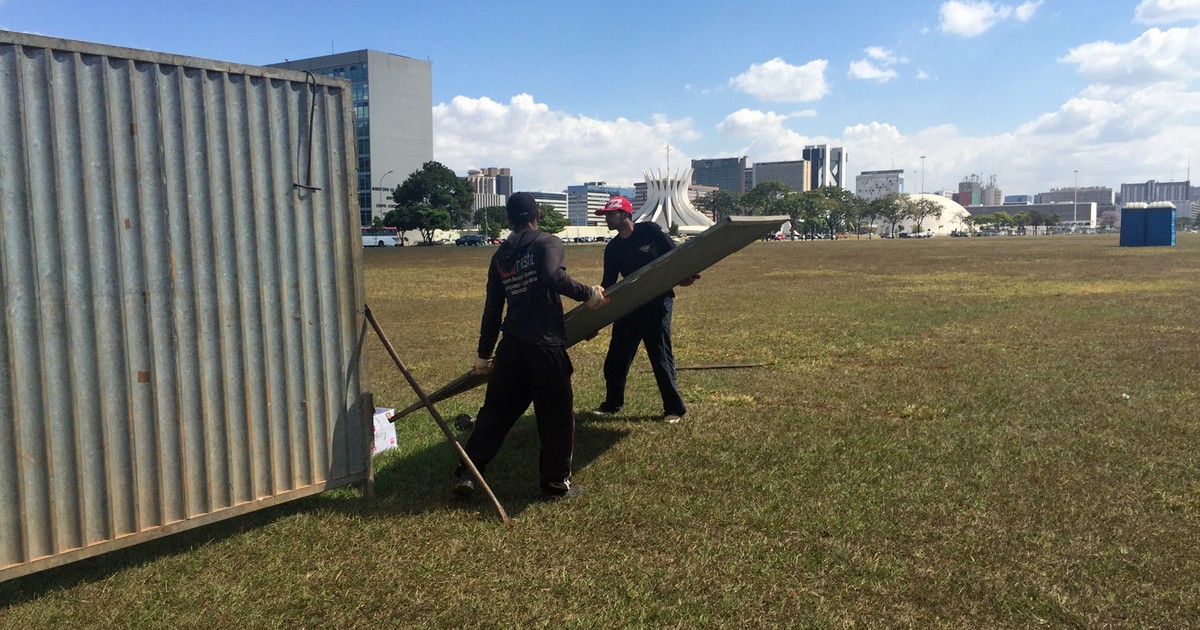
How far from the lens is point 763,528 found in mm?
4191

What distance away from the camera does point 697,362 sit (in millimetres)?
9492

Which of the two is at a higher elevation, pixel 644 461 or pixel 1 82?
pixel 1 82

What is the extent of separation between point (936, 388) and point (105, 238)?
694 centimetres

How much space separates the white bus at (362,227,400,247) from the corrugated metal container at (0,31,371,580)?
78.0 m

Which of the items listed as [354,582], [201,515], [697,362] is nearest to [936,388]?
[697,362]

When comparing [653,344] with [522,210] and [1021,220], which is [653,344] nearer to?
[522,210]

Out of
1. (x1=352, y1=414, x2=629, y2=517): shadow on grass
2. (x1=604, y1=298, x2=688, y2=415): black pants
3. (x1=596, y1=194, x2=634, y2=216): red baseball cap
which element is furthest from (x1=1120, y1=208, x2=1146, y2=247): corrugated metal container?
(x1=352, y1=414, x2=629, y2=517): shadow on grass

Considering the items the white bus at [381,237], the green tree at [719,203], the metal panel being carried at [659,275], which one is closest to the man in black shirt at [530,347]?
the metal panel being carried at [659,275]

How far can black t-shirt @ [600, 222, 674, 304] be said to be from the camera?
6.26 meters

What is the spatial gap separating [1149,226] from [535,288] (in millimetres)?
53860

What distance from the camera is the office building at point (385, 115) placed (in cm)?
10362

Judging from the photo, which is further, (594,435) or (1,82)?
(594,435)

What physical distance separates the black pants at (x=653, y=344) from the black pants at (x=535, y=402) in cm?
162

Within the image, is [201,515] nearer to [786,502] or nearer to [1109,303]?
[786,502]
